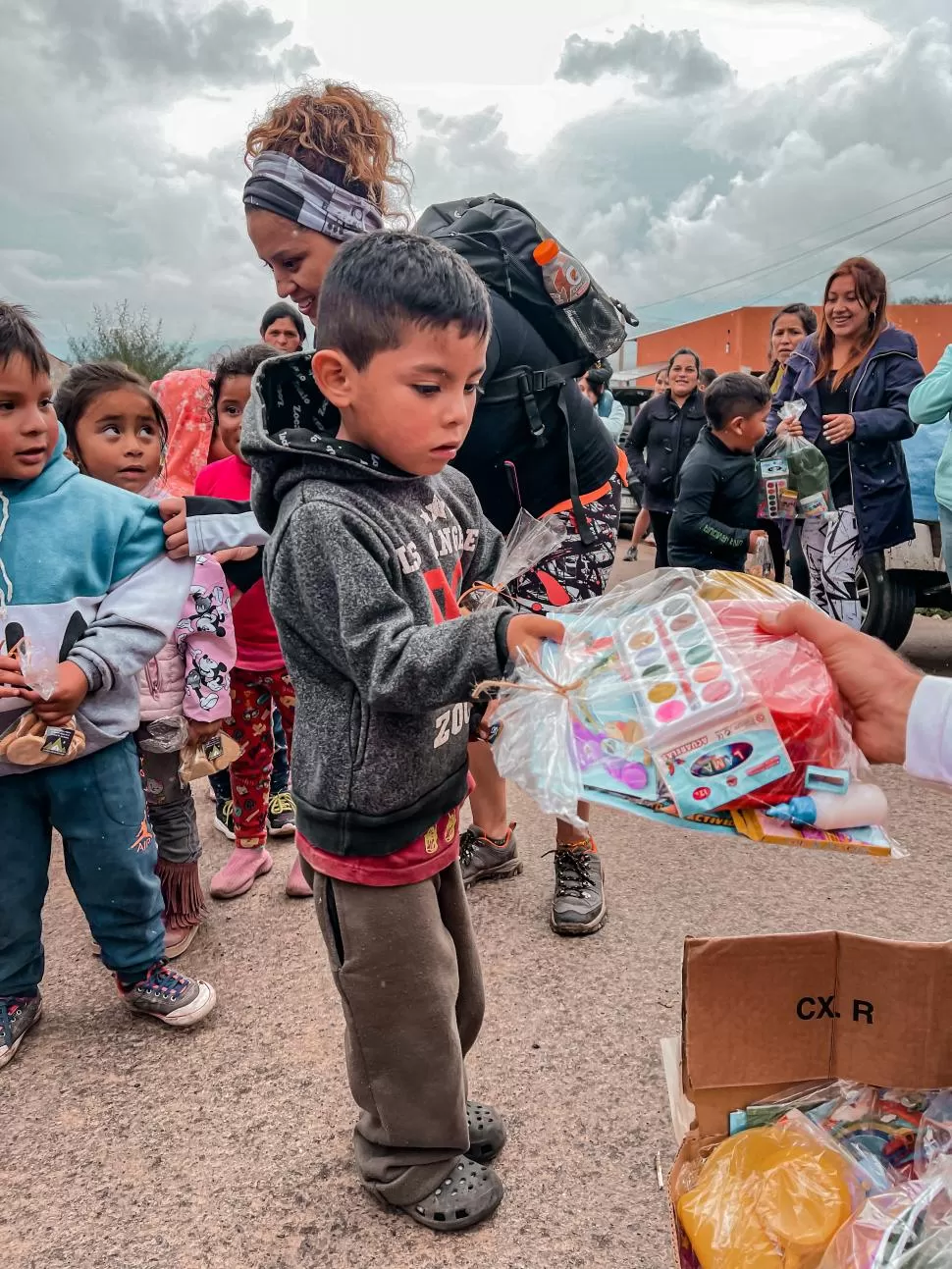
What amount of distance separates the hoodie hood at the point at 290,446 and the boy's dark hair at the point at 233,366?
5.31ft

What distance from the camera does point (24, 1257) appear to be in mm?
1742

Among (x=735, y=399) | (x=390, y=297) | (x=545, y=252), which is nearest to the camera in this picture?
(x=390, y=297)

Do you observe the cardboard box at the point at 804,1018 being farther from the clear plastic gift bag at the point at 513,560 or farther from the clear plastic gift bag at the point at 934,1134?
the clear plastic gift bag at the point at 513,560

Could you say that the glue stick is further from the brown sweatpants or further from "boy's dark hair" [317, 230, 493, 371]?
"boy's dark hair" [317, 230, 493, 371]

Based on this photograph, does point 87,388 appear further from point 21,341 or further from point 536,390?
point 536,390

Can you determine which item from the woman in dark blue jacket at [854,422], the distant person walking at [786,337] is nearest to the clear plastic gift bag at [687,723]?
the woman in dark blue jacket at [854,422]

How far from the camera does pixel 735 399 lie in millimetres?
4363

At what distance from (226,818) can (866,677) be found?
8.86 ft

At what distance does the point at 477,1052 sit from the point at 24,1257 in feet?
3.28

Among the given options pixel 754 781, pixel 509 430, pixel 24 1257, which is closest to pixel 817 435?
pixel 509 430

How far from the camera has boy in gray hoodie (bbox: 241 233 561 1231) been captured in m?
1.43

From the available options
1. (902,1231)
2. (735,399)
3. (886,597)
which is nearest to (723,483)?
(735,399)

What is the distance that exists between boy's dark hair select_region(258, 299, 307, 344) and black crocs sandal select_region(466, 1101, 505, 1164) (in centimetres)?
356

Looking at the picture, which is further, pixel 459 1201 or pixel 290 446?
pixel 459 1201
